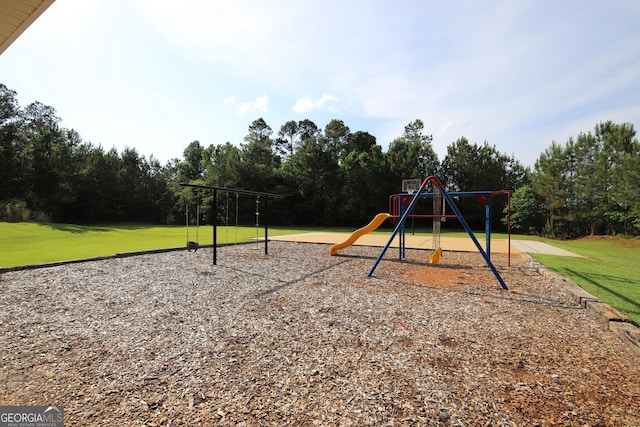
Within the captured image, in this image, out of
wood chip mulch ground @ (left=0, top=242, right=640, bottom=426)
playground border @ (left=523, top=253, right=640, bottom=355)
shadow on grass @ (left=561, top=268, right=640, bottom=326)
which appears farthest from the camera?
shadow on grass @ (left=561, top=268, right=640, bottom=326)

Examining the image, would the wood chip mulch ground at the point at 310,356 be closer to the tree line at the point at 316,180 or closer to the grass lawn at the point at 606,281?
the grass lawn at the point at 606,281

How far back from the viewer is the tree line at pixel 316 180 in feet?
66.2

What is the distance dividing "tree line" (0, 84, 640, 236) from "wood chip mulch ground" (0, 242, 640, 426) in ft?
66.9

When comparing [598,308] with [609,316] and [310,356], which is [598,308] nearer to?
[609,316]

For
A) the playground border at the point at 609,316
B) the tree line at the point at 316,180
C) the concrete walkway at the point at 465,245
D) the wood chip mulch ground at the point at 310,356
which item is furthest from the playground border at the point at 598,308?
the tree line at the point at 316,180

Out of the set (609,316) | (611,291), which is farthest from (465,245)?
(609,316)

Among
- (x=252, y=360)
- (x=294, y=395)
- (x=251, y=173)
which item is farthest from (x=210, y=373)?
(x=251, y=173)

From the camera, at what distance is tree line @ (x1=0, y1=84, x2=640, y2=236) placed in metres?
20.2

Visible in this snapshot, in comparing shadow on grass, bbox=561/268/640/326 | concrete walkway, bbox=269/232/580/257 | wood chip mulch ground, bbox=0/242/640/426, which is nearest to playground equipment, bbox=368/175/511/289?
wood chip mulch ground, bbox=0/242/640/426

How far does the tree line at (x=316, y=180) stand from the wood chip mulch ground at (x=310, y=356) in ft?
66.9

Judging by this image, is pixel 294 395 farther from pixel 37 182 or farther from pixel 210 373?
pixel 37 182

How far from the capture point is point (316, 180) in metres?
27.7

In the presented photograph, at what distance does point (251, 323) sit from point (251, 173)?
24551mm

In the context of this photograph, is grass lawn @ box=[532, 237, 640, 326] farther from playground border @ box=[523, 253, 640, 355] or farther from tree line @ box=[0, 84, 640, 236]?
tree line @ box=[0, 84, 640, 236]
